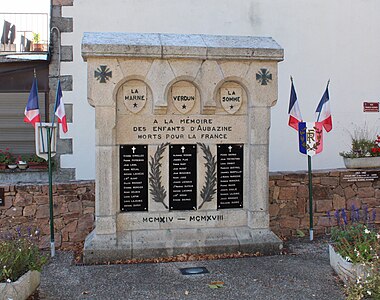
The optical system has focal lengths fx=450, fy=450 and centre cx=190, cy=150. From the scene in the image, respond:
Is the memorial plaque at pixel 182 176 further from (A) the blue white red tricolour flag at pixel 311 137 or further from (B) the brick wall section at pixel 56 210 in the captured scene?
(A) the blue white red tricolour flag at pixel 311 137

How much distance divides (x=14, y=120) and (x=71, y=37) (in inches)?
78.6

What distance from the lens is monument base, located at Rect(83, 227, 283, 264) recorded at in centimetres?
549

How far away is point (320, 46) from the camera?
9242 millimetres

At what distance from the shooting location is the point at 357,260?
4484 mm

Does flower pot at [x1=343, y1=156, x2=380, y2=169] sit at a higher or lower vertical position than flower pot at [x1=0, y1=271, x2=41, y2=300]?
higher

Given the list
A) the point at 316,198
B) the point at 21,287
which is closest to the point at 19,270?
the point at 21,287

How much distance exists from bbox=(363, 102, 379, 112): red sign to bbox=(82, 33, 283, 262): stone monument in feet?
14.3

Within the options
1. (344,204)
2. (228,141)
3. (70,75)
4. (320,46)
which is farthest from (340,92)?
(70,75)

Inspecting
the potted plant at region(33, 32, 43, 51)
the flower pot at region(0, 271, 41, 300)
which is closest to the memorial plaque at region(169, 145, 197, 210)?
the flower pot at region(0, 271, 41, 300)

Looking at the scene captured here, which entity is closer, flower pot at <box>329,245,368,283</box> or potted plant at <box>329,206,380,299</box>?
potted plant at <box>329,206,380,299</box>

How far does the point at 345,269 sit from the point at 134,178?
272cm

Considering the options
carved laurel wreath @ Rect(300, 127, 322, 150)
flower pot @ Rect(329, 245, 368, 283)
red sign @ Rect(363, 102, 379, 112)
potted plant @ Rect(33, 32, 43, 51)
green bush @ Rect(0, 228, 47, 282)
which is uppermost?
potted plant @ Rect(33, 32, 43, 51)

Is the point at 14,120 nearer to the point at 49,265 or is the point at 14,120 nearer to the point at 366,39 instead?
the point at 49,265

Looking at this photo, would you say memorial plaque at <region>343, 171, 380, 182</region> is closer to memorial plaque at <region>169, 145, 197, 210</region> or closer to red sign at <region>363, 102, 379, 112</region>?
red sign at <region>363, 102, 379, 112</region>
